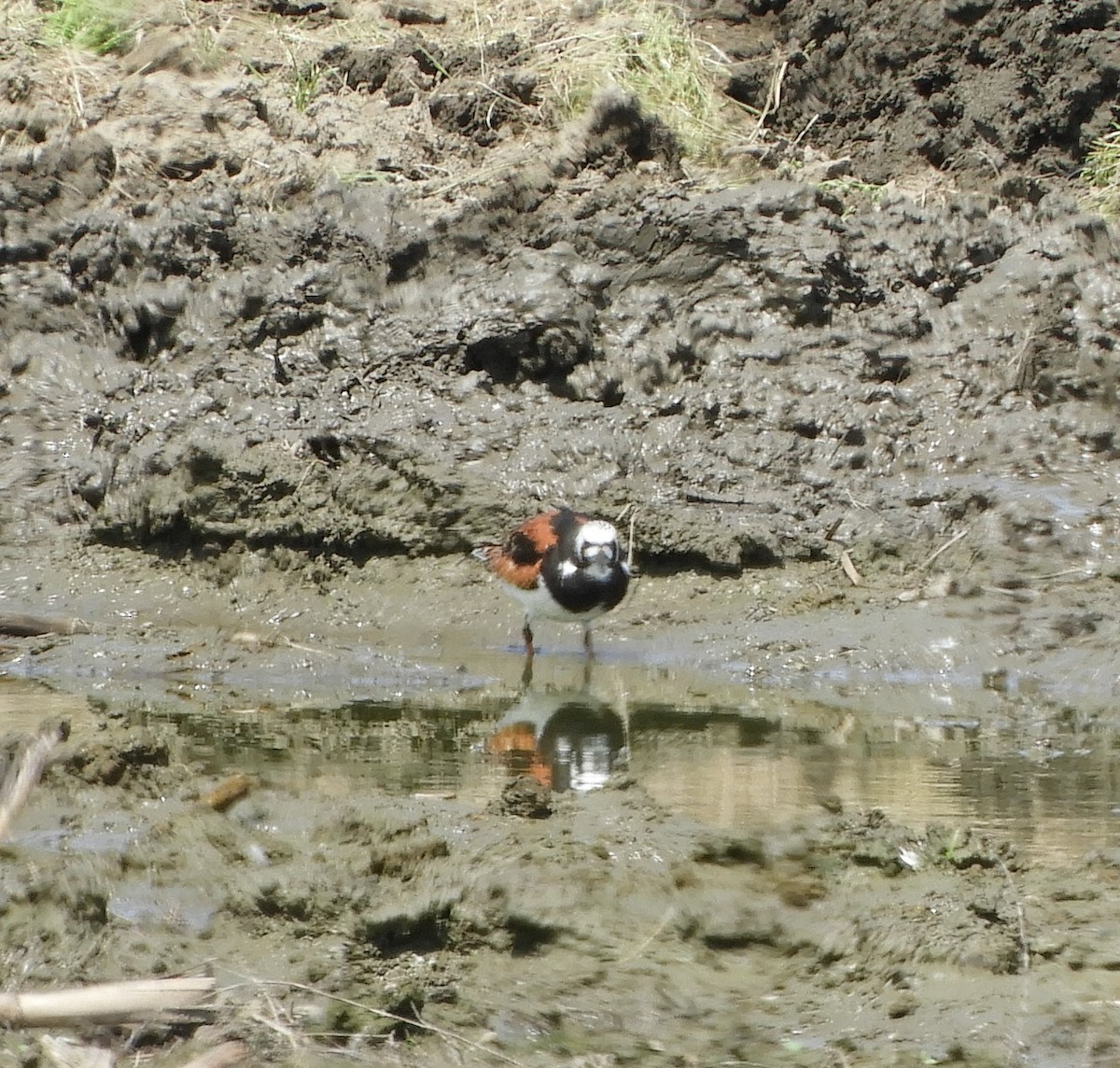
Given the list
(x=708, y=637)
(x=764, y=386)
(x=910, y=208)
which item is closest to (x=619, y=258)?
(x=764, y=386)

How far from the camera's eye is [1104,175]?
10.4 meters

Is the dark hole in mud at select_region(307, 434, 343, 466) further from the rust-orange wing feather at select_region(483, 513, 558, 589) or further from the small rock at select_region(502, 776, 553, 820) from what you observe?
the small rock at select_region(502, 776, 553, 820)

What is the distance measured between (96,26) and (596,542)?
6.49 meters

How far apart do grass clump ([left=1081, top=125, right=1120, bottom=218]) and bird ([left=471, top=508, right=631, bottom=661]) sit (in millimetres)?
4309

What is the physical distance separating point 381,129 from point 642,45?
2029 millimetres

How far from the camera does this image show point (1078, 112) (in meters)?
10.7

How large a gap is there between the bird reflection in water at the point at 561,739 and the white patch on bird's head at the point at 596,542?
2.28 feet

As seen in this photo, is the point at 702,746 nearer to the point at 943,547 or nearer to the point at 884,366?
the point at 943,547

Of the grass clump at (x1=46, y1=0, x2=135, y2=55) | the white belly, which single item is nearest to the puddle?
the white belly

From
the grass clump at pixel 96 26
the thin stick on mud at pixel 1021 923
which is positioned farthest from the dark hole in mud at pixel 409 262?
the thin stick on mud at pixel 1021 923

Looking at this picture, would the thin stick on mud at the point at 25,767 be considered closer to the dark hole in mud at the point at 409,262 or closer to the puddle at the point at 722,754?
the puddle at the point at 722,754

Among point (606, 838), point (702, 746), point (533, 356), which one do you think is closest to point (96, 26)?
point (533, 356)

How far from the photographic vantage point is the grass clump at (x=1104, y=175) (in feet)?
33.3

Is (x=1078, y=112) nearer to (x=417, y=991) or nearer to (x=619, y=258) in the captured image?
(x=619, y=258)
